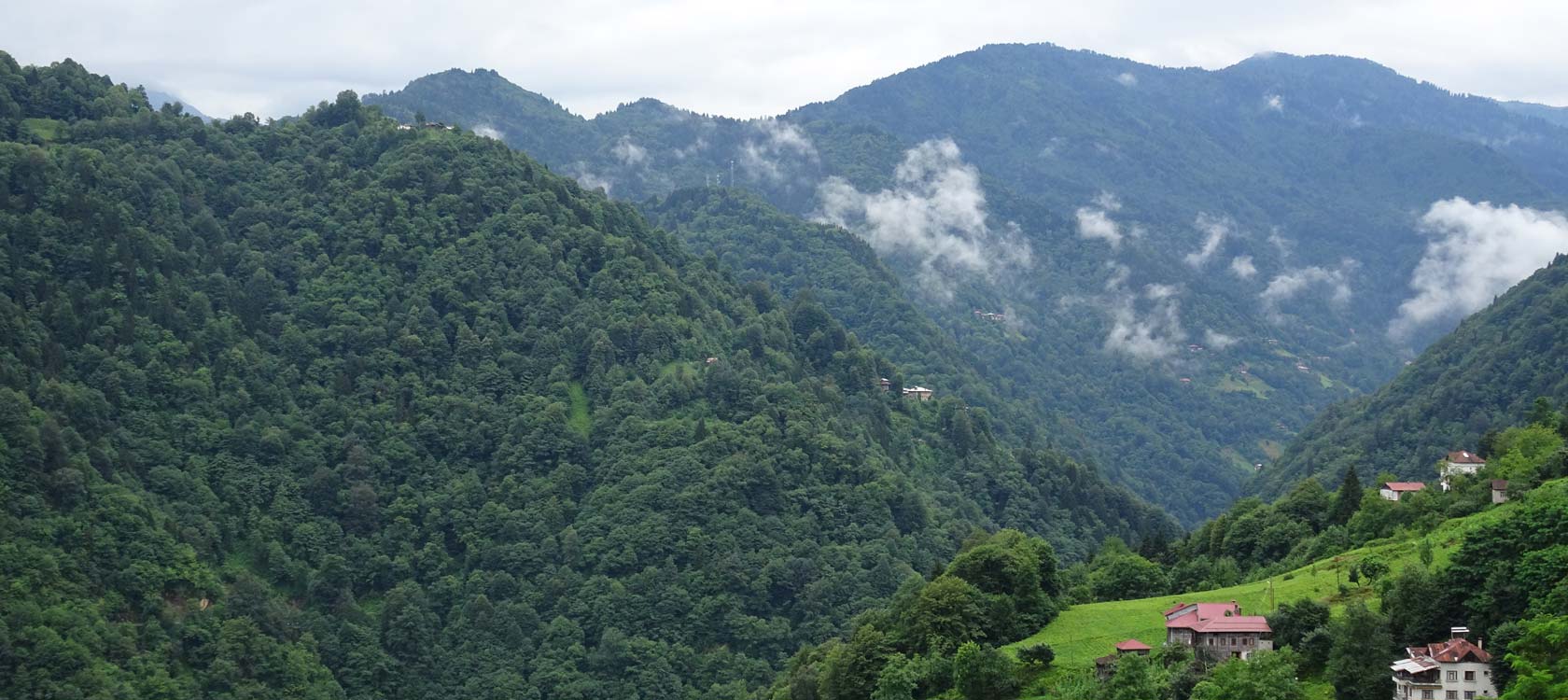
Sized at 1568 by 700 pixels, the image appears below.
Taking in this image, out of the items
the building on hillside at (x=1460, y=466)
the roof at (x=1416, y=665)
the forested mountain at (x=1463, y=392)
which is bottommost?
the roof at (x=1416, y=665)

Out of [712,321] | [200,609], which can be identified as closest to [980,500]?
[712,321]

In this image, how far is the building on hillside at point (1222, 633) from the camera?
71.2 m

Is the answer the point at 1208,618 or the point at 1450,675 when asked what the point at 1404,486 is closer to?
the point at 1208,618

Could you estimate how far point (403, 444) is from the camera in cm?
13138

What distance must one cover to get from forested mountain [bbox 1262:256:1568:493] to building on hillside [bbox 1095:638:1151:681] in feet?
208

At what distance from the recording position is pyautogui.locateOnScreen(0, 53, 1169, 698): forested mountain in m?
111

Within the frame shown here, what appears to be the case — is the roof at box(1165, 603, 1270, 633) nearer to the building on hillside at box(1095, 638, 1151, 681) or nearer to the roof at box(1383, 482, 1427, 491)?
the building on hillside at box(1095, 638, 1151, 681)

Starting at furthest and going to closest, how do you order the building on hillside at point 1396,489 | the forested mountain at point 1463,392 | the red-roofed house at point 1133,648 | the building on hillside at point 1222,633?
the forested mountain at point 1463,392, the building on hillside at point 1396,489, the red-roofed house at point 1133,648, the building on hillside at point 1222,633

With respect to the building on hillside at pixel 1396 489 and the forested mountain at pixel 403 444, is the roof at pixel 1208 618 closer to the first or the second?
the building on hillside at pixel 1396 489

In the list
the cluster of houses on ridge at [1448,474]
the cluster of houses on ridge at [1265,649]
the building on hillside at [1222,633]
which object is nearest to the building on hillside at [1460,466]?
the cluster of houses on ridge at [1448,474]

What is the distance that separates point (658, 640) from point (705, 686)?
4.41 m

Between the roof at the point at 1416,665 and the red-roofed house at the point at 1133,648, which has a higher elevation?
the roof at the point at 1416,665

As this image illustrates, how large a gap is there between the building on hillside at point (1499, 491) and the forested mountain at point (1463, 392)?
42.8 metres

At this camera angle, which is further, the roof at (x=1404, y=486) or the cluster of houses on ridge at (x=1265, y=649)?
the roof at (x=1404, y=486)
